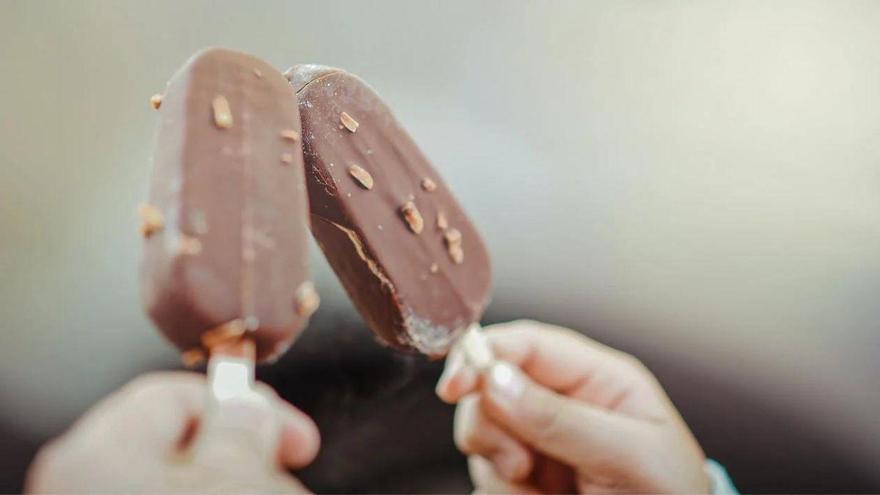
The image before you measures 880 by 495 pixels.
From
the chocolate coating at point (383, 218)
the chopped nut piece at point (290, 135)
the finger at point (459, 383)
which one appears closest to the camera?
the chopped nut piece at point (290, 135)

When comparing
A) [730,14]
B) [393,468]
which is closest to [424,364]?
[393,468]

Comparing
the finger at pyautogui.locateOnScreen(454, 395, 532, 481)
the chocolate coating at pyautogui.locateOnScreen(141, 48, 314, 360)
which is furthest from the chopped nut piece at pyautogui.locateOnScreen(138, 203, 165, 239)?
the finger at pyautogui.locateOnScreen(454, 395, 532, 481)

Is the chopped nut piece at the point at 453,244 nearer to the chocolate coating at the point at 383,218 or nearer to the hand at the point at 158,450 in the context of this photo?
the chocolate coating at the point at 383,218

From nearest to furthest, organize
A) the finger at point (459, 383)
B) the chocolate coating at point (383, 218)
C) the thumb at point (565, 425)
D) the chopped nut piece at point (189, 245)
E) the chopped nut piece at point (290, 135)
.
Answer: the chopped nut piece at point (189, 245)
the chopped nut piece at point (290, 135)
the chocolate coating at point (383, 218)
the thumb at point (565, 425)
the finger at point (459, 383)

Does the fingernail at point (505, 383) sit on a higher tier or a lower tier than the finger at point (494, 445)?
higher

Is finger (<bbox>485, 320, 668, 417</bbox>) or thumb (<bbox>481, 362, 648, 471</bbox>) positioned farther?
finger (<bbox>485, 320, 668, 417</bbox>)

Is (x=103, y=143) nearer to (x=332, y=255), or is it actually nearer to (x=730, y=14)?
(x=332, y=255)

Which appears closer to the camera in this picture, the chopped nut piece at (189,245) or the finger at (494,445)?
the chopped nut piece at (189,245)

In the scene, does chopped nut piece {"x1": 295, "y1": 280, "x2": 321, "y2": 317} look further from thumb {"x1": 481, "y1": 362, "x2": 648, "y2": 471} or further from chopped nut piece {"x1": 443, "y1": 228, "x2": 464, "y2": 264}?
thumb {"x1": 481, "y1": 362, "x2": 648, "y2": 471}

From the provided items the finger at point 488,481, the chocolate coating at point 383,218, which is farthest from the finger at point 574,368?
the chocolate coating at point 383,218
